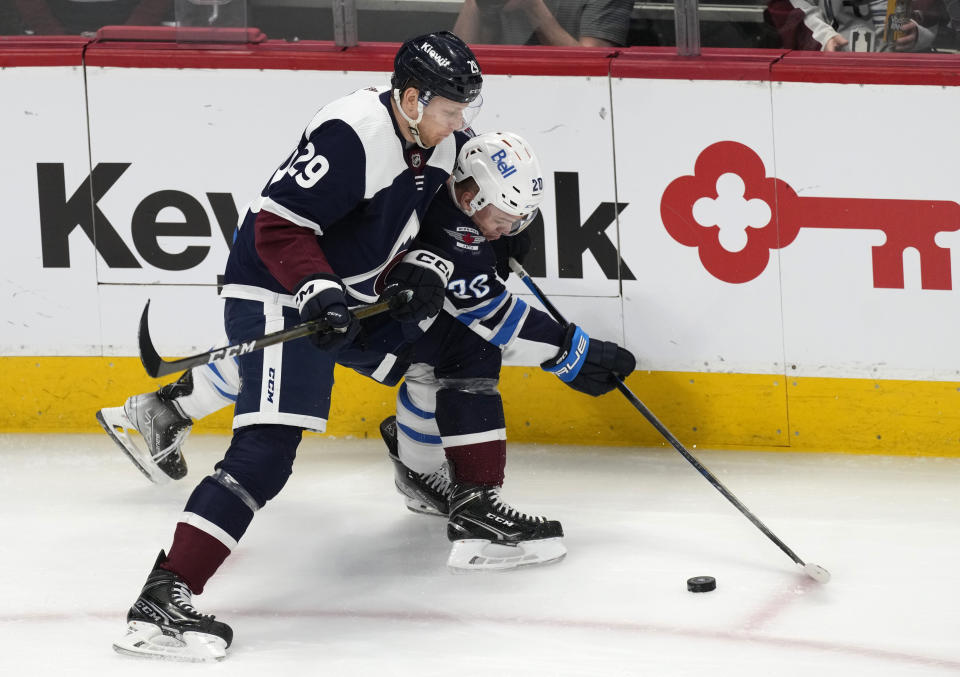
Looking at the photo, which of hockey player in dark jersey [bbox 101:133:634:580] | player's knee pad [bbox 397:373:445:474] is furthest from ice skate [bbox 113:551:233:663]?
player's knee pad [bbox 397:373:445:474]

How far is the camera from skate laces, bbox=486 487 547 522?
3.30 meters

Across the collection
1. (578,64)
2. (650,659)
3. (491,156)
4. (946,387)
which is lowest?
(650,659)

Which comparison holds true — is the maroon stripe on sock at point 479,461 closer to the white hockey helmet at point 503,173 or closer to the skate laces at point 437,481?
the skate laces at point 437,481

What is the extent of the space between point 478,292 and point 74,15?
65.7 inches

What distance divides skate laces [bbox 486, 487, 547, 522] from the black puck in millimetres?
413

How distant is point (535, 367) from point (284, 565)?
1097 mm

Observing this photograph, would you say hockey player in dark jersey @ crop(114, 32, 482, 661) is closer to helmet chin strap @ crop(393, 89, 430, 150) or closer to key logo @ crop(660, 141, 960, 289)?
helmet chin strap @ crop(393, 89, 430, 150)

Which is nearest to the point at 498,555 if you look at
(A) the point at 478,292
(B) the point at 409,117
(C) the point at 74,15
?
(A) the point at 478,292

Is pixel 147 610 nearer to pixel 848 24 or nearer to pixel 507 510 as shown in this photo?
pixel 507 510

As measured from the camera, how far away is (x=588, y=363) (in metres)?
3.46

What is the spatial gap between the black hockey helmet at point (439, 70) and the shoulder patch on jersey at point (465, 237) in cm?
37

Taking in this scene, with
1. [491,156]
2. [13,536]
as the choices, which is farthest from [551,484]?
[13,536]

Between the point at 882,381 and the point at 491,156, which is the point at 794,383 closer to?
the point at 882,381

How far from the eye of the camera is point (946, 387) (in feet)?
12.4
